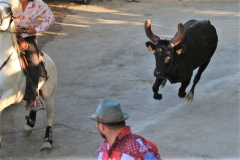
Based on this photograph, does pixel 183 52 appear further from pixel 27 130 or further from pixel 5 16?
pixel 5 16

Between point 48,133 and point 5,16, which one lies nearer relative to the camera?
point 5,16

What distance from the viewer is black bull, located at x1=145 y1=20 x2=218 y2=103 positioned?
7.88 metres

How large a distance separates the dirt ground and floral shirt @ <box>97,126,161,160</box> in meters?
3.24

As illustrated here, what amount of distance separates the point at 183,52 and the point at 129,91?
1.73 metres

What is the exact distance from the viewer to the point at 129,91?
30.8 ft

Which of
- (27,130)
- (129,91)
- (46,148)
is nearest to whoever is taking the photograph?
(46,148)

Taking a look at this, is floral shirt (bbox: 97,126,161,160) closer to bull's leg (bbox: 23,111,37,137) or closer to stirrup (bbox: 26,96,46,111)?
stirrup (bbox: 26,96,46,111)

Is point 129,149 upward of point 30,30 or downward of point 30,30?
upward

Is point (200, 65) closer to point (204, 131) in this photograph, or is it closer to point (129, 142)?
point (204, 131)

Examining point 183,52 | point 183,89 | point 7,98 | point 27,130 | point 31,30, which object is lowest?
point 27,130

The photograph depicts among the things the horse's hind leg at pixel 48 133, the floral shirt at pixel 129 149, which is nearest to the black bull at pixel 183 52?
the horse's hind leg at pixel 48 133

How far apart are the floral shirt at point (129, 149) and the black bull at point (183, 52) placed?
13.7 ft

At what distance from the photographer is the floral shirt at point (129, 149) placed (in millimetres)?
3609

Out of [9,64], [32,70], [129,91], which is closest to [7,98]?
[9,64]
